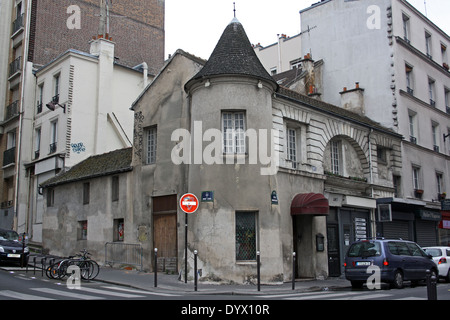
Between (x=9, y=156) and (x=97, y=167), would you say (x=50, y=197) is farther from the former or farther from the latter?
(x=9, y=156)

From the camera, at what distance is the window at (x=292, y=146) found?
62.1 feet

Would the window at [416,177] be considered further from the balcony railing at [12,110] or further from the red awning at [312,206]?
the balcony railing at [12,110]

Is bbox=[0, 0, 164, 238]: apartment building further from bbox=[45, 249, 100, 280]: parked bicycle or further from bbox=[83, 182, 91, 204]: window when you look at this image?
bbox=[45, 249, 100, 280]: parked bicycle

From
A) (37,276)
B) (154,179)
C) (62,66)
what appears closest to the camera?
(37,276)

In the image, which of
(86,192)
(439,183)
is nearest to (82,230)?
(86,192)

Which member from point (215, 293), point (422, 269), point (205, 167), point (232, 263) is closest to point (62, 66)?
point (205, 167)

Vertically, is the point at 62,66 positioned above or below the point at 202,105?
above

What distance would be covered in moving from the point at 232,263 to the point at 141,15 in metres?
24.0

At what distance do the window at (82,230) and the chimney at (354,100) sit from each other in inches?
599

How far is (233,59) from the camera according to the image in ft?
56.5

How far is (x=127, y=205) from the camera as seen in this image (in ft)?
65.4

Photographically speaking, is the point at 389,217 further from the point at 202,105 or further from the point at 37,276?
the point at 37,276

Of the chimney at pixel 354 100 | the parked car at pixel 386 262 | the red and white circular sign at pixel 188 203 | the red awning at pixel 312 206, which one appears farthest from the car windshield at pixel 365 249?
the chimney at pixel 354 100

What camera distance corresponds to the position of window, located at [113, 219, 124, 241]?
66.6ft
